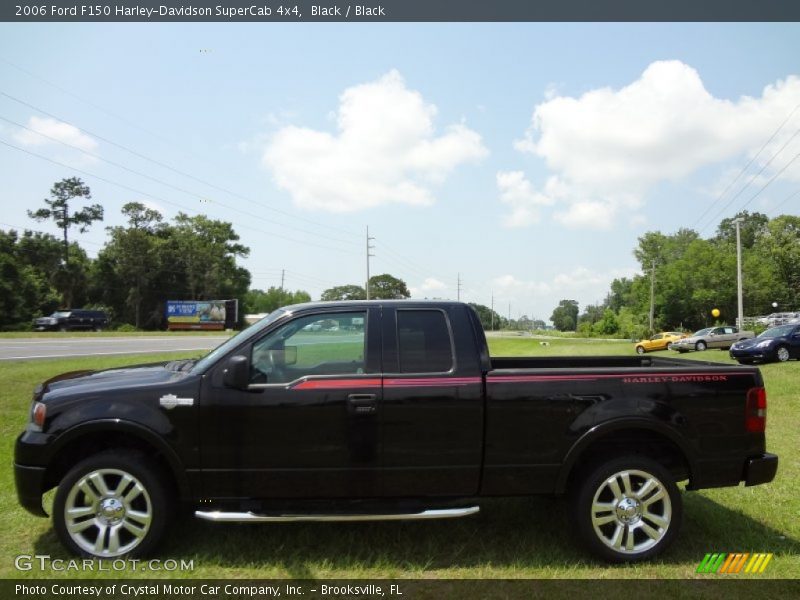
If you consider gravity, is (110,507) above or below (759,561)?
above

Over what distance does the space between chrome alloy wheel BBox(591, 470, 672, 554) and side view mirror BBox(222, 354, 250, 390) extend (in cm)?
259

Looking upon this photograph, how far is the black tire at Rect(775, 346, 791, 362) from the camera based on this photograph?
21.5 metres

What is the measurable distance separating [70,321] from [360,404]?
52.4m

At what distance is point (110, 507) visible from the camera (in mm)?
4098

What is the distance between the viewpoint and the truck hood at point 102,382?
13.8 feet

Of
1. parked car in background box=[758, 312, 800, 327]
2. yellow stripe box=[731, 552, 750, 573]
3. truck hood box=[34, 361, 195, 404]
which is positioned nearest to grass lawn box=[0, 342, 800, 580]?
yellow stripe box=[731, 552, 750, 573]

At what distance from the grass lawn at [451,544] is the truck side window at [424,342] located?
138 cm

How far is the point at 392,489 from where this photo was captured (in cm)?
413

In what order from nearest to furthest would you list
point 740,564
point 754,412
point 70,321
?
point 740,564, point 754,412, point 70,321

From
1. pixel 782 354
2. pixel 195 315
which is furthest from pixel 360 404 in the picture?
pixel 195 315

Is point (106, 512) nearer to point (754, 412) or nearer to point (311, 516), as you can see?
point (311, 516)

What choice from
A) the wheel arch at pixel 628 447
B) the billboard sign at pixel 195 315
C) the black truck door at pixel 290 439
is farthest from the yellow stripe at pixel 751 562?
the billboard sign at pixel 195 315

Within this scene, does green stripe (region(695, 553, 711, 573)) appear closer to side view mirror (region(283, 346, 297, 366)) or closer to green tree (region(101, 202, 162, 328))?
side view mirror (region(283, 346, 297, 366))

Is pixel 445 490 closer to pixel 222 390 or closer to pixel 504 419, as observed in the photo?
pixel 504 419
